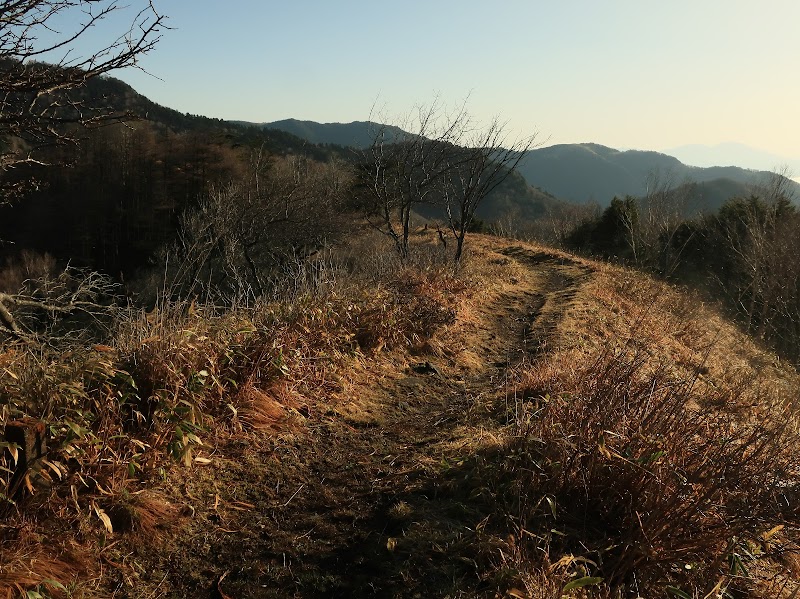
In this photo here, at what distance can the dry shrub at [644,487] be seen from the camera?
7.73 feet

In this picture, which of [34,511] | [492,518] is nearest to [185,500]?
[34,511]

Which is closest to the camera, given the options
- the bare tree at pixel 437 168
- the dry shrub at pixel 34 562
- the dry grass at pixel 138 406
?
the dry shrub at pixel 34 562

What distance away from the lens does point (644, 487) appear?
259cm

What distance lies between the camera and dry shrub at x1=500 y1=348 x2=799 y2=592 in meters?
2.36

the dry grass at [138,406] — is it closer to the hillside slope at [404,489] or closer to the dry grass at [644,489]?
the hillside slope at [404,489]

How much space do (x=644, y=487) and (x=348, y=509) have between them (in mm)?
1700

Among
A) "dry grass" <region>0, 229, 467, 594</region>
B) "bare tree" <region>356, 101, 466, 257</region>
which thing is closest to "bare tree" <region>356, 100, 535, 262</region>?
"bare tree" <region>356, 101, 466, 257</region>

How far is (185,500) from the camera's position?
281cm

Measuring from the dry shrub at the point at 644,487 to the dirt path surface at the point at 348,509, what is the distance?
1.49ft

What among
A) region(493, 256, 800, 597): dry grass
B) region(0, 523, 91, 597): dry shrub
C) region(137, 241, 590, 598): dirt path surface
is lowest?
region(137, 241, 590, 598): dirt path surface

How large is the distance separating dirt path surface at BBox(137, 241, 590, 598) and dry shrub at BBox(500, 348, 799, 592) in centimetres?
45

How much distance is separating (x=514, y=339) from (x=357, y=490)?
5.16 m

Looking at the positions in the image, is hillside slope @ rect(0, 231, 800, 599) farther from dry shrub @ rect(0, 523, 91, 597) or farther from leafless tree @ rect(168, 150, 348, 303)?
leafless tree @ rect(168, 150, 348, 303)

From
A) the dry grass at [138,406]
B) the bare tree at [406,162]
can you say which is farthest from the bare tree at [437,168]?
the dry grass at [138,406]
